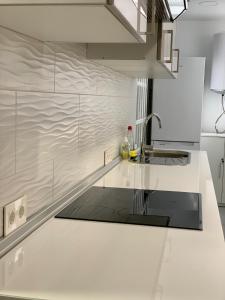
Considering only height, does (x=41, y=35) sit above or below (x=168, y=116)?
above

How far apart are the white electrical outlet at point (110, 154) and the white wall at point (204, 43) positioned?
10.1 feet

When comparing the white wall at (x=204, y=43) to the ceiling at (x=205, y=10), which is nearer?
the ceiling at (x=205, y=10)

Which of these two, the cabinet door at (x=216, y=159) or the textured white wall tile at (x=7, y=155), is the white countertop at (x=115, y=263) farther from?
the cabinet door at (x=216, y=159)

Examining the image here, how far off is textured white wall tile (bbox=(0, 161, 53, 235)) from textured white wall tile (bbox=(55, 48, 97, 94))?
346mm

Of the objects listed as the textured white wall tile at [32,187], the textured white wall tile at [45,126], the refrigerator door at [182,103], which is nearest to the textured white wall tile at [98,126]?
the textured white wall tile at [45,126]

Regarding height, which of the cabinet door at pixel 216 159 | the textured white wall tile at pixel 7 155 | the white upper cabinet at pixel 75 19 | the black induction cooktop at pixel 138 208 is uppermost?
the white upper cabinet at pixel 75 19

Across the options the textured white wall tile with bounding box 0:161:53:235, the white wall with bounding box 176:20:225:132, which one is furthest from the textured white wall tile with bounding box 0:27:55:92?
the white wall with bounding box 176:20:225:132

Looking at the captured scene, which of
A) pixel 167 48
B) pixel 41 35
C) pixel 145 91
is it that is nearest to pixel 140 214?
pixel 41 35

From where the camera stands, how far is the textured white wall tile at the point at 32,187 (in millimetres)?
1213

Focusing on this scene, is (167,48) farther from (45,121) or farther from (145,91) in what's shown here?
(145,91)

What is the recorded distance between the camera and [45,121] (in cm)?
150

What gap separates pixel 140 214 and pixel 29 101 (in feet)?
2.04

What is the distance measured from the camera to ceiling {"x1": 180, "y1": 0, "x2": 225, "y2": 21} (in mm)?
4465

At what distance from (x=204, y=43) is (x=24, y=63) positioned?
4.74 metres
